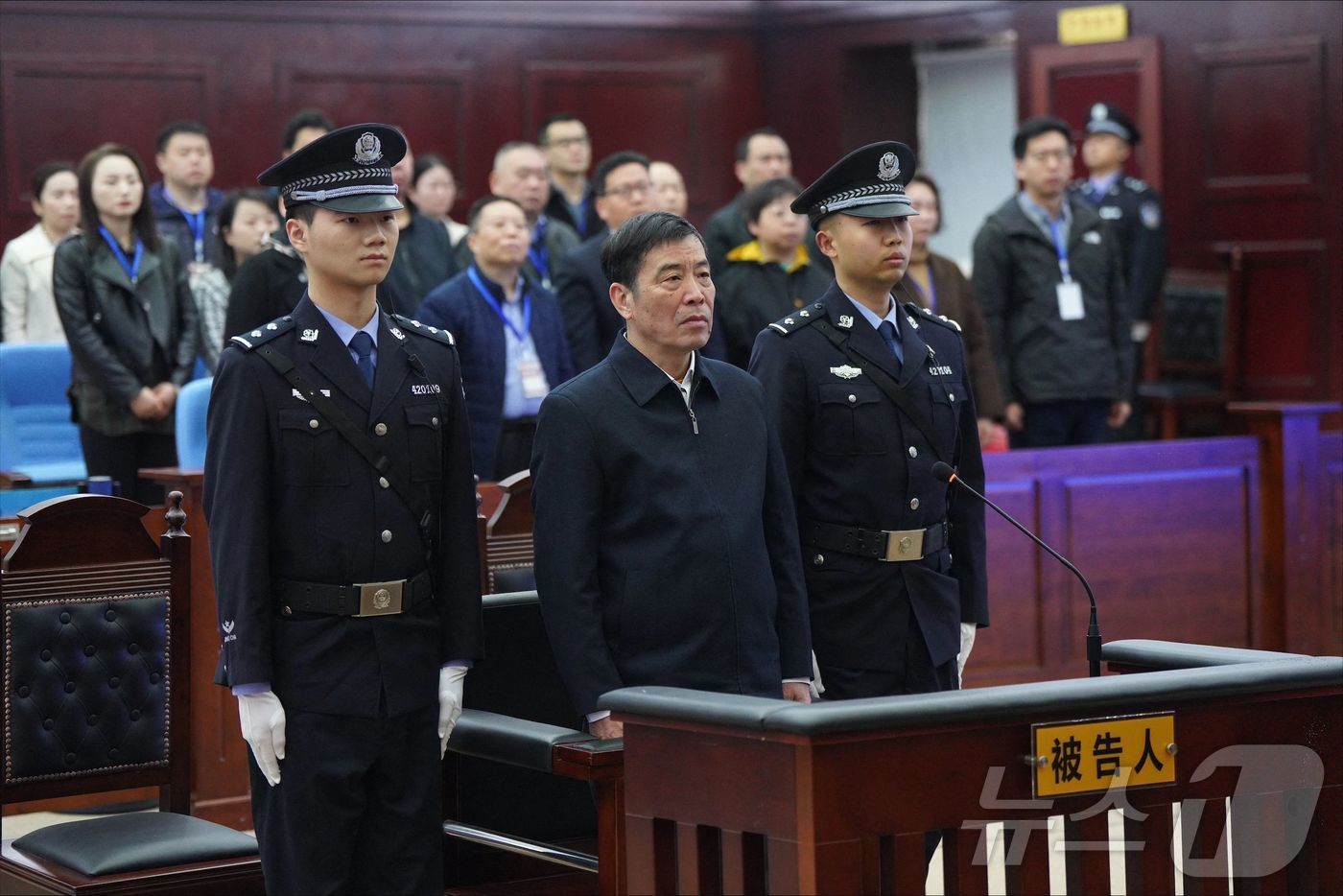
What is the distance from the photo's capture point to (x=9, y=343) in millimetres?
6855

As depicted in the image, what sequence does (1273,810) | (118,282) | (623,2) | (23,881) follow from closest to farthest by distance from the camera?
(1273,810) < (23,881) < (118,282) < (623,2)

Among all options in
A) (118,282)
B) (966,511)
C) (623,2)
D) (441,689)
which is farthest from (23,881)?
(623,2)

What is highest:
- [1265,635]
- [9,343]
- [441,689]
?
[9,343]

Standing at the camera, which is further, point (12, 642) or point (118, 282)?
point (118, 282)

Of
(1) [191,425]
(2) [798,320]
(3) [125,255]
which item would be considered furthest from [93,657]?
(3) [125,255]

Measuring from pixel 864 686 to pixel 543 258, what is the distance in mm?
3810

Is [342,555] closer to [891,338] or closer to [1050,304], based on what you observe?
[891,338]

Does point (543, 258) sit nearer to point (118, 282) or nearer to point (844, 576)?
point (118, 282)

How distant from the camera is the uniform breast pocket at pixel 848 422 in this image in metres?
3.53

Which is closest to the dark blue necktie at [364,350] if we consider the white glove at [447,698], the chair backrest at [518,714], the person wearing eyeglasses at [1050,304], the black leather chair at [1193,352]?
the white glove at [447,698]

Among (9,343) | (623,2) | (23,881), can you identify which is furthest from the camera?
(623,2)

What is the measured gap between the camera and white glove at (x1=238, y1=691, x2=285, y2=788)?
2.91 meters

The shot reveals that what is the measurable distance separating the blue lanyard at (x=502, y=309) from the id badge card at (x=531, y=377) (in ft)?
0.27

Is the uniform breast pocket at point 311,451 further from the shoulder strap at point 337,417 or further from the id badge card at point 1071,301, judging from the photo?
the id badge card at point 1071,301
